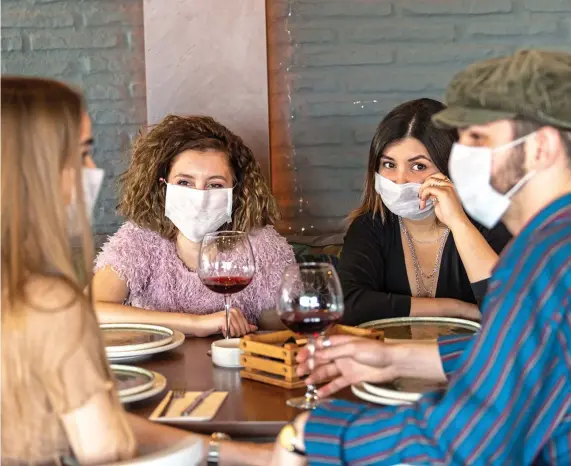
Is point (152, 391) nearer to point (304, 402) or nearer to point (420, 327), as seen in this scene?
point (304, 402)

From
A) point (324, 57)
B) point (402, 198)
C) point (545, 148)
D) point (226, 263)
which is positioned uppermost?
point (324, 57)

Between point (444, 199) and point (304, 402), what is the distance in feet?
3.52

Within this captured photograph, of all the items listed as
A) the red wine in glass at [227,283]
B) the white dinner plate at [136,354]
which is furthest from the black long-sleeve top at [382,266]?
the white dinner plate at [136,354]

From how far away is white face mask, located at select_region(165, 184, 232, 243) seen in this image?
8.55 feet

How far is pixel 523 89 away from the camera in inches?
48.1

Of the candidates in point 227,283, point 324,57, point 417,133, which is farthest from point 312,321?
point 324,57

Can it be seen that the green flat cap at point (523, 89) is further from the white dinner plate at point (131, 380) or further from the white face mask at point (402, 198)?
the white face mask at point (402, 198)

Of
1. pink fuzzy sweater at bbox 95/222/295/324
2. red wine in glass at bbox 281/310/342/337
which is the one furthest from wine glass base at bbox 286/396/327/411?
pink fuzzy sweater at bbox 95/222/295/324

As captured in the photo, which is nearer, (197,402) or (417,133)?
(197,402)

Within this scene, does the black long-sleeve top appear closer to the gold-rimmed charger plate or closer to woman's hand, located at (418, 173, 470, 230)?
woman's hand, located at (418, 173, 470, 230)

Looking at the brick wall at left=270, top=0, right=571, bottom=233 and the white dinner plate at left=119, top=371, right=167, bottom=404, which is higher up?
the brick wall at left=270, top=0, right=571, bottom=233

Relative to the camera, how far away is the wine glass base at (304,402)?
150 cm

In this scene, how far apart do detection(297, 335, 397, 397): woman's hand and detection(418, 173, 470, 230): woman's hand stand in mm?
897

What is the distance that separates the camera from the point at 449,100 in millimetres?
1325
